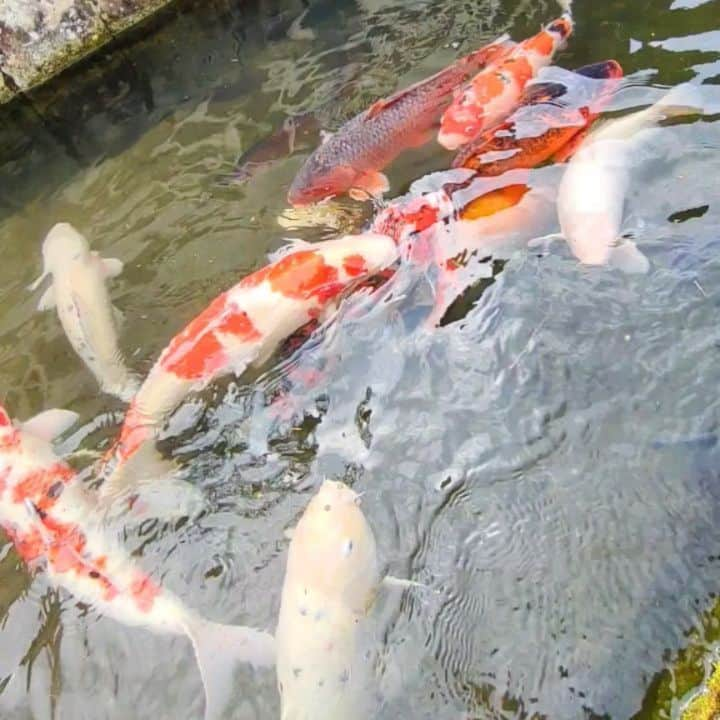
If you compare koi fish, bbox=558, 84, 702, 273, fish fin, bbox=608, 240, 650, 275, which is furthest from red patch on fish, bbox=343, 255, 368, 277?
fish fin, bbox=608, 240, 650, 275

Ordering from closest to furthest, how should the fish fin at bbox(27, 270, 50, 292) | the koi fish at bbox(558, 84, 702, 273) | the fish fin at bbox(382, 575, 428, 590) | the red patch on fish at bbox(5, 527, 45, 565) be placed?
the fish fin at bbox(382, 575, 428, 590) < the red patch on fish at bbox(5, 527, 45, 565) < the koi fish at bbox(558, 84, 702, 273) < the fish fin at bbox(27, 270, 50, 292)

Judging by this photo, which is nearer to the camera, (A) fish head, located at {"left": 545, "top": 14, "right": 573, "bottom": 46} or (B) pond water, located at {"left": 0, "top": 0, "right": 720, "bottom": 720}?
(B) pond water, located at {"left": 0, "top": 0, "right": 720, "bottom": 720}

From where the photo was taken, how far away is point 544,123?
4684 millimetres

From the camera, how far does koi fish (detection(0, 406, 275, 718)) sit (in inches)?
122

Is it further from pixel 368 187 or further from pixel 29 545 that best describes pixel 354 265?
pixel 29 545

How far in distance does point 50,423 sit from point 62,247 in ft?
3.90

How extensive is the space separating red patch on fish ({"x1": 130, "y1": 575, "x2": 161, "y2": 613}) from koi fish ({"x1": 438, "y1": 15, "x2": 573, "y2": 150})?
2.69 meters

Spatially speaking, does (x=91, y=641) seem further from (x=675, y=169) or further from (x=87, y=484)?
(x=675, y=169)

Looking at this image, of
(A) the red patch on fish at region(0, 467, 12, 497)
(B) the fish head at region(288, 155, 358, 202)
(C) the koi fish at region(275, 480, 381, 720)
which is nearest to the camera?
(C) the koi fish at region(275, 480, 381, 720)

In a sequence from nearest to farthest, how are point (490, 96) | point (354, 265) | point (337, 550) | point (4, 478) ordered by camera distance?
1. point (337, 550)
2. point (4, 478)
3. point (354, 265)
4. point (490, 96)

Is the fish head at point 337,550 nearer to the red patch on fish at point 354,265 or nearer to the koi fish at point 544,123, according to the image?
the red patch on fish at point 354,265

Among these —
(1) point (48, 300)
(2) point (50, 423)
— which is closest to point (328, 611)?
(2) point (50, 423)

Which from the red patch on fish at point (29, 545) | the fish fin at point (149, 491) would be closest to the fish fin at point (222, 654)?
the fish fin at point (149, 491)

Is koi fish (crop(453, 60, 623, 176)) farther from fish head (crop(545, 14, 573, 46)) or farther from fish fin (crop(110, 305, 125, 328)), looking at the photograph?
fish fin (crop(110, 305, 125, 328))
